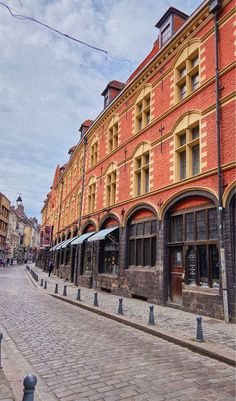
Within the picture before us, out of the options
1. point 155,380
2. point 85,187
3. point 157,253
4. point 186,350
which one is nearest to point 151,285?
point 157,253

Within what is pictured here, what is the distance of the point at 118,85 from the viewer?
21.5 m

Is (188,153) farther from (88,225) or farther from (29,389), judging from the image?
(88,225)

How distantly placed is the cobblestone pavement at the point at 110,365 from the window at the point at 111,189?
34.2 feet

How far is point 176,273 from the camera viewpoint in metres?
12.1

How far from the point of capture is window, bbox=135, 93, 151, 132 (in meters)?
15.8

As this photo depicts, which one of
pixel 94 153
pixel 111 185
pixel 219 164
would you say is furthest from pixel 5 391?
pixel 94 153

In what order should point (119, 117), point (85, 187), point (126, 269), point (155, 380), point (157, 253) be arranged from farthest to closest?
point (85, 187) → point (119, 117) → point (126, 269) → point (157, 253) → point (155, 380)

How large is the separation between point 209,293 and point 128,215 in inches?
264

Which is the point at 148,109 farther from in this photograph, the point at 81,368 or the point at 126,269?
the point at 81,368

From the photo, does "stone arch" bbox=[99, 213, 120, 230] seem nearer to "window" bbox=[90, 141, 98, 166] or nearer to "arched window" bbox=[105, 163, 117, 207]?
"arched window" bbox=[105, 163, 117, 207]

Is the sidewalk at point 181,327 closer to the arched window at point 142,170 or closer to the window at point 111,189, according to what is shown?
the arched window at point 142,170

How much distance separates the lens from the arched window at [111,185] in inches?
732

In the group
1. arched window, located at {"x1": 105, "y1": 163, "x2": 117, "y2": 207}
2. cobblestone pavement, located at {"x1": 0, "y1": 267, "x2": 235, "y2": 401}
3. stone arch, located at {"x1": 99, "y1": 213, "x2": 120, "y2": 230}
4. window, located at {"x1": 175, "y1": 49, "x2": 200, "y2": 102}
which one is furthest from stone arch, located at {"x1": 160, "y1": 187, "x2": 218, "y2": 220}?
arched window, located at {"x1": 105, "y1": 163, "x2": 117, "y2": 207}

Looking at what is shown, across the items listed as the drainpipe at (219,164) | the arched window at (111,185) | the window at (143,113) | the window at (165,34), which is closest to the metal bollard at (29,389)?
the drainpipe at (219,164)
